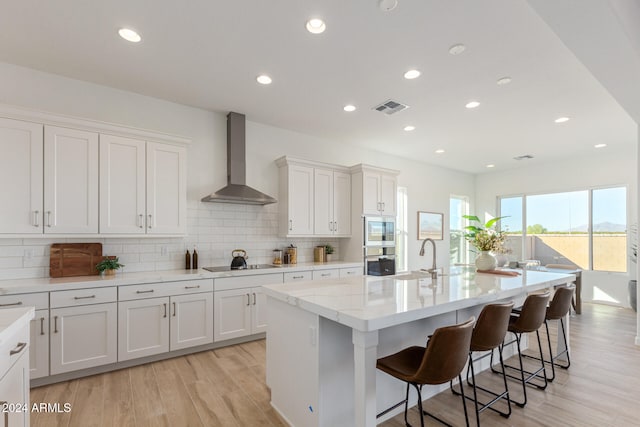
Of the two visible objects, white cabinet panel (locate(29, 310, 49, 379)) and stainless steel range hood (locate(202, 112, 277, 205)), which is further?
stainless steel range hood (locate(202, 112, 277, 205))

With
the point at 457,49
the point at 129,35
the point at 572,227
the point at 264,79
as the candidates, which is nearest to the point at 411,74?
the point at 457,49

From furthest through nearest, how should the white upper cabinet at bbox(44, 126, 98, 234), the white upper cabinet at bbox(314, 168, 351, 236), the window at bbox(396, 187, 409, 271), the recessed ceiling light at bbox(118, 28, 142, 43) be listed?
the window at bbox(396, 187, 409, 271)
the white upper cabinet at bbox(314, 168, 351, 236)
the white upper cabinet at bbox(44, 126, 98, 234)
the recessed ceiling light at bbox(118, 28, 142, 43)

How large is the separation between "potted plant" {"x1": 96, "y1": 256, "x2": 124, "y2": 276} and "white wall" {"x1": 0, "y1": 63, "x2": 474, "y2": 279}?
23 cm

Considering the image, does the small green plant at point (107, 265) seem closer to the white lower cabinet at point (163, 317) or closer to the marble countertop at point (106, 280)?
the marble countertop at point (106, 280)

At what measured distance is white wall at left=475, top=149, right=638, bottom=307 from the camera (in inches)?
231

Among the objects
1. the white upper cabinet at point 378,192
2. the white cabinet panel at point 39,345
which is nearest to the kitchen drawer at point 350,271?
the white upper cabinet at point 378,192

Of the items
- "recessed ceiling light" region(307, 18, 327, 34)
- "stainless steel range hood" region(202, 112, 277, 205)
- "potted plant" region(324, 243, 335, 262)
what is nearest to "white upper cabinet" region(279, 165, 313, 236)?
"stainless steel range hood" region(202, 112, 277, 205)

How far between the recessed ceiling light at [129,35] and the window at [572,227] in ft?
24.9

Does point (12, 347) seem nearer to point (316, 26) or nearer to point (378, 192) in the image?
point (316, 26)

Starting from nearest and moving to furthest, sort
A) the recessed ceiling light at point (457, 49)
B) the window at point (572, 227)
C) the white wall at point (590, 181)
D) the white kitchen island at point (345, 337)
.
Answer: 1. the white kitchen island at point (345, 337)
2. the recessed ceiling light at point (457, 49)
3. the white wall at point (590, 181)
4. the window at point (572, 227)

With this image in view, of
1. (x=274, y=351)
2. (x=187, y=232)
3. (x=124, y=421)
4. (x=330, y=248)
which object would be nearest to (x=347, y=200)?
(x=330, y=248)

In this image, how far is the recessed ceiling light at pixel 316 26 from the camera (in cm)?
236

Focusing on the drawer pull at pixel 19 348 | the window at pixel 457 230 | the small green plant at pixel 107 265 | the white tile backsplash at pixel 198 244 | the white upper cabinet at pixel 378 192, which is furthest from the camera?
the window at pixel 457 230

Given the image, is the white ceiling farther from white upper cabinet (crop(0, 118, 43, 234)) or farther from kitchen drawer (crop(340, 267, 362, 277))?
kitchen drawer (crop(340, 267, 362, 277))
